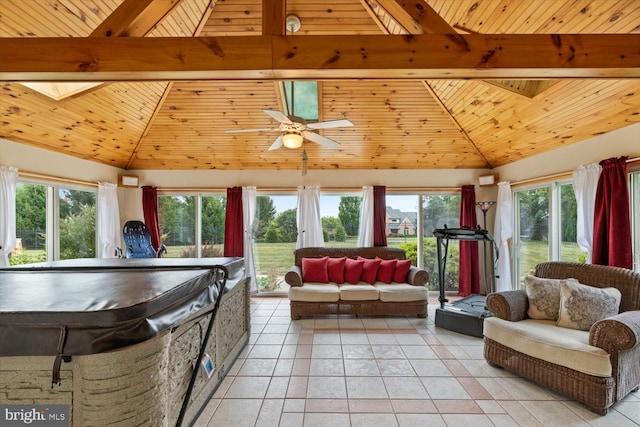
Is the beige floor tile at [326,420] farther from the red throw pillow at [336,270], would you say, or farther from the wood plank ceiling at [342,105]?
the wood plank ceiling at [342,105]

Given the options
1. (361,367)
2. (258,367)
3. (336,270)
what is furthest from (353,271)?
(258,367)

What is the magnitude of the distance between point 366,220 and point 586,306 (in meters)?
3.31

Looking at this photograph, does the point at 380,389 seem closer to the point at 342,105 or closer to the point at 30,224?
the point at 342,105

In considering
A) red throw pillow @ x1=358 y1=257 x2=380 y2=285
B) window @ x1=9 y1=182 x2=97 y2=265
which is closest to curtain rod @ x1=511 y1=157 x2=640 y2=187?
red throw pillow @ x1=358 y1=257 x2=380 y2=285

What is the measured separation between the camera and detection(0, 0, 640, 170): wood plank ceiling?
2.79 m

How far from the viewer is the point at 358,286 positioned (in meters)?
4.37

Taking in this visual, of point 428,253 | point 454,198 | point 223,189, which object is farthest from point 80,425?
point 454,198

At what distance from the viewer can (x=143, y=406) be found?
1.34m

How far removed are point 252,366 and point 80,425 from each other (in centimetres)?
176

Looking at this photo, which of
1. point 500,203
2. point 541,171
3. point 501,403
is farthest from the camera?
point 500,203

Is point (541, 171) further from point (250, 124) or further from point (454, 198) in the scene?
point (250, 124)

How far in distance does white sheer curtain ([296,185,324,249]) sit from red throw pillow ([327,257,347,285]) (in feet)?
2.74
